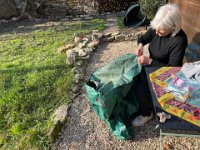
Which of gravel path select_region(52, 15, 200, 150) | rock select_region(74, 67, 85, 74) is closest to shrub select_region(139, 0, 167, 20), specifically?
rock select_region(74, 67, 85, 74)

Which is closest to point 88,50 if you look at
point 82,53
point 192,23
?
point 82,53

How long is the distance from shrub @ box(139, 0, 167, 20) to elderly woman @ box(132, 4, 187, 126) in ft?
9.41

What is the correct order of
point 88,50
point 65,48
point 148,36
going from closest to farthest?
point 148,36 < point 88,50 < point 65,48

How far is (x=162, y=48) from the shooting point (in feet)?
9.15

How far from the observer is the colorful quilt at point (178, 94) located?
2.01 meters

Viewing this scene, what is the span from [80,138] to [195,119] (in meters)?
1.40

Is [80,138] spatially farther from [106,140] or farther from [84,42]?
[84,42]

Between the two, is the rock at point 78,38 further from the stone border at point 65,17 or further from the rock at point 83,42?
the stone border at point 65,17

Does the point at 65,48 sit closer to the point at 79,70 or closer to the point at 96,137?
the point at 79,70

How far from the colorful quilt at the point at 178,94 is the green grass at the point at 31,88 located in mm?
1424

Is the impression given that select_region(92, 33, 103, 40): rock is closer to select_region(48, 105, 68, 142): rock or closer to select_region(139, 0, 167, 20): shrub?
select_region(139, 0, 167, 20): shrub

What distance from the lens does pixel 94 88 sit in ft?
9.01

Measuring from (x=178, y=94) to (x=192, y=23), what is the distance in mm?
1669

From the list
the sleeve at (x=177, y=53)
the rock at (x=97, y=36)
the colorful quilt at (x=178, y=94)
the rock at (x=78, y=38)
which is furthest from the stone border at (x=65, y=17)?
the colorful quilt at (x=178, y=94)
